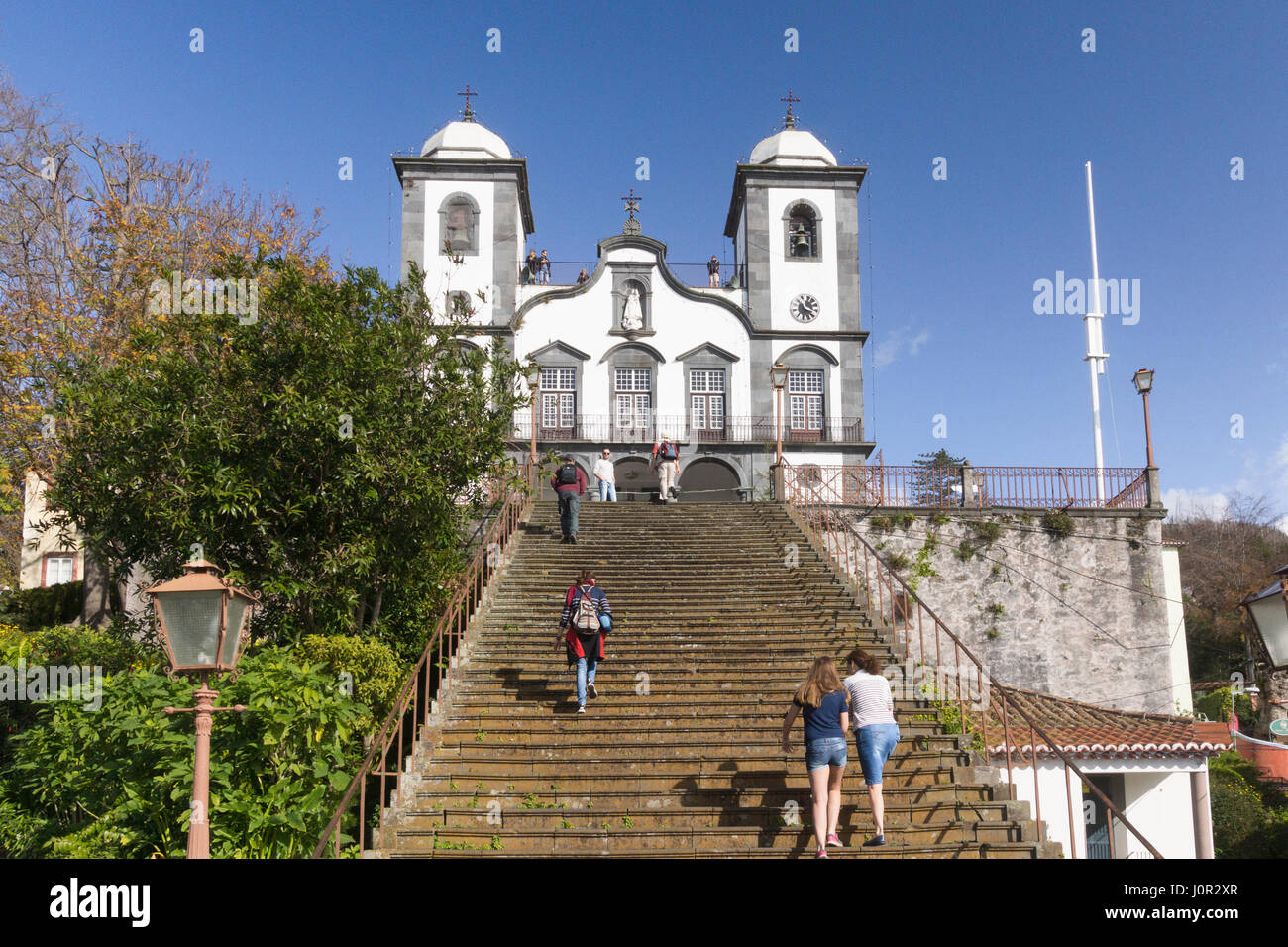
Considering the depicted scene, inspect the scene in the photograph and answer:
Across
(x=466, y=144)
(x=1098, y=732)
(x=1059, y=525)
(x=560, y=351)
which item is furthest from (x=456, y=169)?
(x=1098, y=732)

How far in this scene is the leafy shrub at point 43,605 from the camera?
20.2 metres

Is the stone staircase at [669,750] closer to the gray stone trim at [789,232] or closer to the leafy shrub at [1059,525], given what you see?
the leafy shrub at [1059,525]

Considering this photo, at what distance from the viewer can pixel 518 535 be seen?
1684 centimetres

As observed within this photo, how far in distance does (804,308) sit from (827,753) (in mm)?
24122

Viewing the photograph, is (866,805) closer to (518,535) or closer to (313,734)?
(313,734)

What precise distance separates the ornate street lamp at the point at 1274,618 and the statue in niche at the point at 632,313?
960 inches

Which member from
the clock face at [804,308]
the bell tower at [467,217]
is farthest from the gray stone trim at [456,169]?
A: the clock face at [804,308]

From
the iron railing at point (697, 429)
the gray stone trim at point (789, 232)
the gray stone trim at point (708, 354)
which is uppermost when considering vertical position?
the gray stone trim at point (789, 232)

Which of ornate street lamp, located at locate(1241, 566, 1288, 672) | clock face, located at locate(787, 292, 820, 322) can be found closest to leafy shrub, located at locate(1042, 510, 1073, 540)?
clock face, located at locate(787, 292, 820, 322)

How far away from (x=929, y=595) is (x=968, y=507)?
6.93 ft

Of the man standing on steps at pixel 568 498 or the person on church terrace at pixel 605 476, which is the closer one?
the man standing on steps at pixel 568 498

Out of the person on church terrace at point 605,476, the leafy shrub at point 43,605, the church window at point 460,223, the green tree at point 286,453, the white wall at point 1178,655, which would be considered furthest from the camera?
the church window at point 460,223

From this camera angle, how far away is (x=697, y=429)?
29875mm
